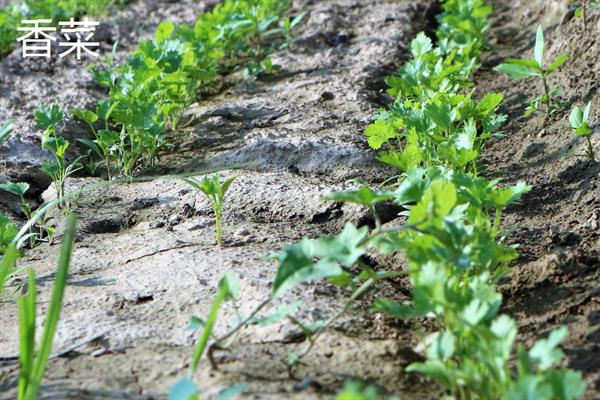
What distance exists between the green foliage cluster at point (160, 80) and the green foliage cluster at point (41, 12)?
0.87 m

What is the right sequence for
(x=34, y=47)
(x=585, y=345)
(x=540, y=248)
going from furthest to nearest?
(x=34, y=47) → (x=540, y=248) → (x=585, y=345)

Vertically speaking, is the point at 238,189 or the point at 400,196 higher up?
the point at 238,189

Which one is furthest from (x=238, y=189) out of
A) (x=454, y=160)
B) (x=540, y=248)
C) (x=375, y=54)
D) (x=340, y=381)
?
(x=375, y=54)

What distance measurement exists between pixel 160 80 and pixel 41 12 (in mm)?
2681

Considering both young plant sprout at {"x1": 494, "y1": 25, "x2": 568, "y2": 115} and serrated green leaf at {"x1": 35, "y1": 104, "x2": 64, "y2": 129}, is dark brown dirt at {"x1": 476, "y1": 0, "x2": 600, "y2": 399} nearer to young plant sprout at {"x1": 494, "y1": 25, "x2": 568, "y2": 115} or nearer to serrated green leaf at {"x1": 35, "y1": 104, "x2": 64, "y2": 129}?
young plant sprout at {"x1": 494, "y1": 25, "x2": 568, "y2": 115}

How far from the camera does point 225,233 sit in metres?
2.93

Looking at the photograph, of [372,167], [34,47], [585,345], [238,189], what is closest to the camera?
[585,345]

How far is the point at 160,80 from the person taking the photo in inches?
153

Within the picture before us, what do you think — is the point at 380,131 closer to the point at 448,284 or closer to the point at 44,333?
the point at 448,284

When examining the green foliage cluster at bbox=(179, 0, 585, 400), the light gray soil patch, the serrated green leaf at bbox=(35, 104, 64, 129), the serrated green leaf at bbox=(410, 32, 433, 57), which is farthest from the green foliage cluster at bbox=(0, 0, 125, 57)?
the green foliage cluster at bbox=(179, 0, 585, 400)

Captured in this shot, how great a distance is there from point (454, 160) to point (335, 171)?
826 mm

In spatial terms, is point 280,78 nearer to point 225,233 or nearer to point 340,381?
point 225,233

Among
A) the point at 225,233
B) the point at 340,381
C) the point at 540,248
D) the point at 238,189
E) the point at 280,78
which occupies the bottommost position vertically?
the point at 340,381

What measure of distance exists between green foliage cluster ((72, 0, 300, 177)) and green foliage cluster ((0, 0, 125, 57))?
0.87 metres
